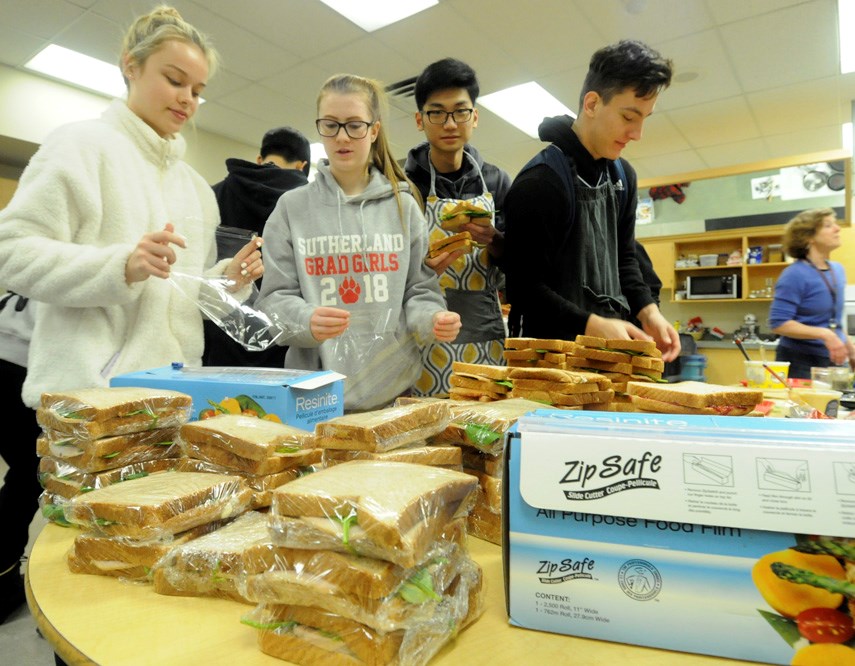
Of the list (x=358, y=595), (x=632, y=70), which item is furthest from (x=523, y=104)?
(x=358, y=595)

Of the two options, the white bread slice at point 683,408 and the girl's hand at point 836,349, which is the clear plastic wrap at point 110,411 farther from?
the girl's hand at point 836,349

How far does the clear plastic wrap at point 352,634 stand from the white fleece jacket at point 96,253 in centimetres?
96

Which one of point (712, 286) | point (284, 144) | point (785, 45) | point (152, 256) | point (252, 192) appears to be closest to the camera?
point (152, 256)

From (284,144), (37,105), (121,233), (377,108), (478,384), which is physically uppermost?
(37,105)

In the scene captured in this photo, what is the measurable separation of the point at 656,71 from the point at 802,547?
1.55 meters

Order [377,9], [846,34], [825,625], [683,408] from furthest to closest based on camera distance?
[846,34] < [377,9] < [683,408] < [825,625]

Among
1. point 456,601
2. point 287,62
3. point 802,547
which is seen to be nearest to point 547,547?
point 456,601

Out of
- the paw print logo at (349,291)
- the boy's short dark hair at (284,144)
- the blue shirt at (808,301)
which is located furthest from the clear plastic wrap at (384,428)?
the blue shirt at (808,301)

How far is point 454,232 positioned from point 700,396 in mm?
1035

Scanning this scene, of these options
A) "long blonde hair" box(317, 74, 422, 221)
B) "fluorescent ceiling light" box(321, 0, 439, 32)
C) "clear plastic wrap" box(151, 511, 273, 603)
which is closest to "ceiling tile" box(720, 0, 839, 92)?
"fluorescent ceiling light" box(321, 0, 439, 32)

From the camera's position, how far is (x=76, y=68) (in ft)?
18.1

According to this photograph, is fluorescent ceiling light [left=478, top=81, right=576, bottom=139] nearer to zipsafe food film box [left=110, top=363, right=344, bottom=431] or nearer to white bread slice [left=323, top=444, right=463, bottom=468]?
A: zipsafe food film box [left=110, top=363, right=344, bottom=431]

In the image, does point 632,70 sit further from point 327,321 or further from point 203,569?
point 203,569

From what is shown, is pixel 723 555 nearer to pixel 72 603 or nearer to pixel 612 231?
pixel 72 603
